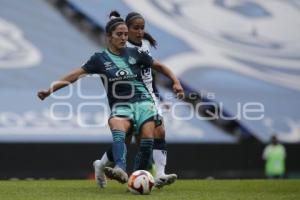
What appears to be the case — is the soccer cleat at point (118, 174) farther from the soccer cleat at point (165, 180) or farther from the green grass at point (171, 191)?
the soccer cleat at point (165, 180)

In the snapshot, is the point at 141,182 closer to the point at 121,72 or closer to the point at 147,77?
the point at 121,72

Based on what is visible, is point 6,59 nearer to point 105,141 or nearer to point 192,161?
point 105,141

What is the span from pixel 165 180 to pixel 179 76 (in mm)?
10501

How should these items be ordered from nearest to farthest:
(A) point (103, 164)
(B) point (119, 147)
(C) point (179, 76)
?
(B) point (119, 147), (A) point (103, 164), (C) point (179, 76)

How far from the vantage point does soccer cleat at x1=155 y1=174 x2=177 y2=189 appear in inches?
431

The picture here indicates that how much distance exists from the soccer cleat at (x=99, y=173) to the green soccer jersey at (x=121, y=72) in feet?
3.32

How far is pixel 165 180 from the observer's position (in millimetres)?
11008

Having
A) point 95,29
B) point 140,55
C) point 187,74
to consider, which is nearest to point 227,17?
point 187,74

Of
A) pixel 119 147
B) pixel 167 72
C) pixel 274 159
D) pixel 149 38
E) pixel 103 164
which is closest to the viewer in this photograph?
pixel 119 147

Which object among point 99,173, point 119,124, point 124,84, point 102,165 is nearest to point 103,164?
point 102,165

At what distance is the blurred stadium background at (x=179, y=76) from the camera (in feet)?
68.9

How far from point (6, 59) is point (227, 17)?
5.17 m

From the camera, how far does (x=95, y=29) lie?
2112cm

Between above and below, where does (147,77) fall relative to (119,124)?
above
